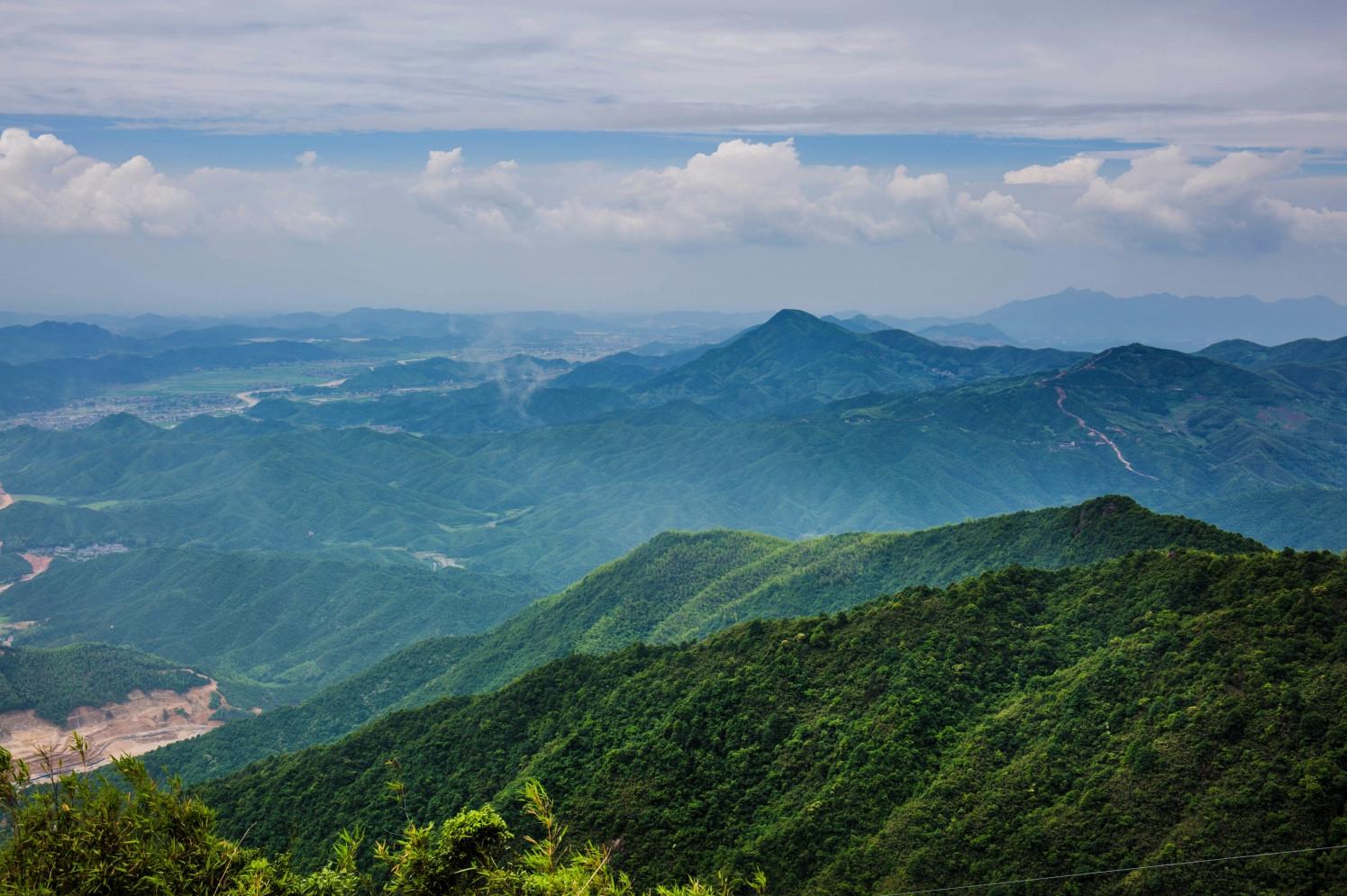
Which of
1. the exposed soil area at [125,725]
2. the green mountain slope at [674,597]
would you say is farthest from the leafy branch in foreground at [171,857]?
the exposed soil area at [125,725]

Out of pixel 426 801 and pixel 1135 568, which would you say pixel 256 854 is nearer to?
pixel 426 801

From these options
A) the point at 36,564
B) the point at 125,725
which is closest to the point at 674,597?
the point at 125,725

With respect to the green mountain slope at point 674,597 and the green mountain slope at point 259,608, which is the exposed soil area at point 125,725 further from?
the green mountain slope at point 259,608

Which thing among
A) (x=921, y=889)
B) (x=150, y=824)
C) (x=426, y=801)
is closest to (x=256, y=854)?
(x=150, y=824)

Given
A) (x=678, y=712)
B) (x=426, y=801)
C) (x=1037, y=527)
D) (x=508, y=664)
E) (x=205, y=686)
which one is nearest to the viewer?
(x=678, y=712)

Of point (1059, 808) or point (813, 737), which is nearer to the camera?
point (1059, 808)

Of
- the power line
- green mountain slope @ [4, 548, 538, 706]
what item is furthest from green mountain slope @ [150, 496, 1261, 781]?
the power line
